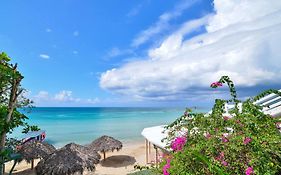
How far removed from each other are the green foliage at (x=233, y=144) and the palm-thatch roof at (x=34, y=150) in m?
9.63

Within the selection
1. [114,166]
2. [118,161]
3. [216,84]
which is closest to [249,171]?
[216,84]

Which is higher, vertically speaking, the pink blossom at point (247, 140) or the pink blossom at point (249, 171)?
the pink blossom at point (247, 140)

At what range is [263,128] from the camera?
2.92 meters

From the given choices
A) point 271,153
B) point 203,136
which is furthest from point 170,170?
point 271,153

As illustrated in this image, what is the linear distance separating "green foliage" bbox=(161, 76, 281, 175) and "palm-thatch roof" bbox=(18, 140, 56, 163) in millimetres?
9626

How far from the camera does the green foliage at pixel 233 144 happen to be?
2.42m

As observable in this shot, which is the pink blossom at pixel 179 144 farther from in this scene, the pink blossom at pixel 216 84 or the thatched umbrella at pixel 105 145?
the thatched umbrella at pixel 105 145

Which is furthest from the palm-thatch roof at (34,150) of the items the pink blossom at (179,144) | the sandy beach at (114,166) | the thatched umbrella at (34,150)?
the pink blossom at (179,144)

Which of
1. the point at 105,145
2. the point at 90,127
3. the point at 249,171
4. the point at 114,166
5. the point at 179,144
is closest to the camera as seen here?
the point at 249,171

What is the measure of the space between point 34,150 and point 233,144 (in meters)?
10.7

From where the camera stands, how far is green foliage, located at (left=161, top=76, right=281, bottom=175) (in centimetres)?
242

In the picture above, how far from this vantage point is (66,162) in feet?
32.3

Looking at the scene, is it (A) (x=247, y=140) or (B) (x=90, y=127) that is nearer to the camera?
(A) (x=247, y=140)

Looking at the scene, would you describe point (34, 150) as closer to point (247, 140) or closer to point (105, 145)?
point (105, 145)
